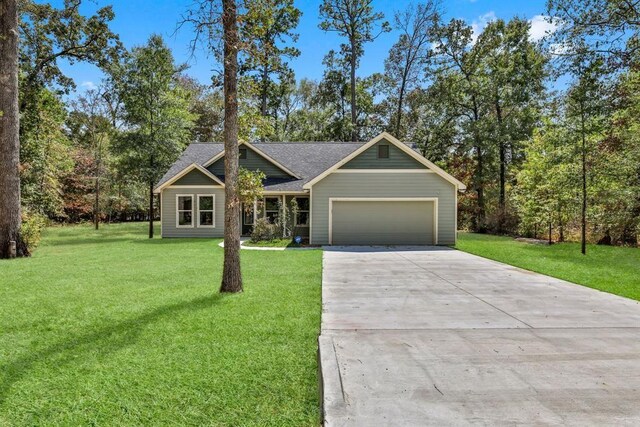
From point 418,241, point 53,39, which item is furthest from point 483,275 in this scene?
point 53,39

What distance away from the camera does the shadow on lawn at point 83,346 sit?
135 inches

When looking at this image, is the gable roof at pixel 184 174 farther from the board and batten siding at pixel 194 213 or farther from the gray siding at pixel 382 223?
the gray siding at pixel 382 223

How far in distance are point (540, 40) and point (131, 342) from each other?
15.7m

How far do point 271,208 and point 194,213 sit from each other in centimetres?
364

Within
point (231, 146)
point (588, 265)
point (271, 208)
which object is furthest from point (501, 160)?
point (231, 146)

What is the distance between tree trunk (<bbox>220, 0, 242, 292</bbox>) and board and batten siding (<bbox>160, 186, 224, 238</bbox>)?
11724mm

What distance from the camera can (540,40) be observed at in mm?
13547

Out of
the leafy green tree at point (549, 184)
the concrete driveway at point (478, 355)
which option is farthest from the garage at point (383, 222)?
the concrete driveway at point (478, 355)

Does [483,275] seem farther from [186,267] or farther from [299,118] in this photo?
[299,118]

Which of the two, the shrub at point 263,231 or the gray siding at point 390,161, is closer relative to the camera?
the gray siding at point 390,161

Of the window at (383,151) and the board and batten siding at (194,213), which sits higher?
the window at (383,151)

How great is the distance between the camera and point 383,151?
49.4ft

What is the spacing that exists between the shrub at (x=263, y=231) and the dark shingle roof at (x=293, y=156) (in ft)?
7.61

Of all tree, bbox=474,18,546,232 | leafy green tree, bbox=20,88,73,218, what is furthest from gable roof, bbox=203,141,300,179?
tree, bbox=474,18,546,232
